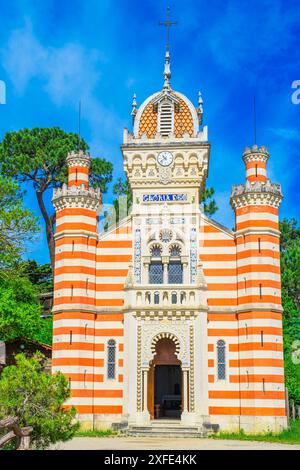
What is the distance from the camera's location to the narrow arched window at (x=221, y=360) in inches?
1176

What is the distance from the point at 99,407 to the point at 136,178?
36.4 feet

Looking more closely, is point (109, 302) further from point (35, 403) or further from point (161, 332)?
point (35, 403)

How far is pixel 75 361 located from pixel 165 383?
819cm

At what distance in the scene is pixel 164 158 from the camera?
1275 inches

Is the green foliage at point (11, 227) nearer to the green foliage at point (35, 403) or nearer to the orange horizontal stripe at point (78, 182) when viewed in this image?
the orange horizontal stripe at point (78, 182)

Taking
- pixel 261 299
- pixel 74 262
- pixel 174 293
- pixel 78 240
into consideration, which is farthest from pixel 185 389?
pixel 78 240

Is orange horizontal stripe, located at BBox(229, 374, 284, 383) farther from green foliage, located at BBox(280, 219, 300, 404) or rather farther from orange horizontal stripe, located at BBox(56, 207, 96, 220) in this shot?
orange horizontal stripe, located at BBox(56, 207, 96, 220)

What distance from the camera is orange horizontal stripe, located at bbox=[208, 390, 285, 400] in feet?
94.4

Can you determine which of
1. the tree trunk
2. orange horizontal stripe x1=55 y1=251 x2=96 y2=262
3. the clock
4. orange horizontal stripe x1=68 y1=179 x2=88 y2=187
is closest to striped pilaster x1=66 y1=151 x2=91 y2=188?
orange horizontal stripe x1=68 y1=179 x2=88 y2=187

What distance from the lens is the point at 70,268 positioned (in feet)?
102

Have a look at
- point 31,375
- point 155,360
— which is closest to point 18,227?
point 155,360
